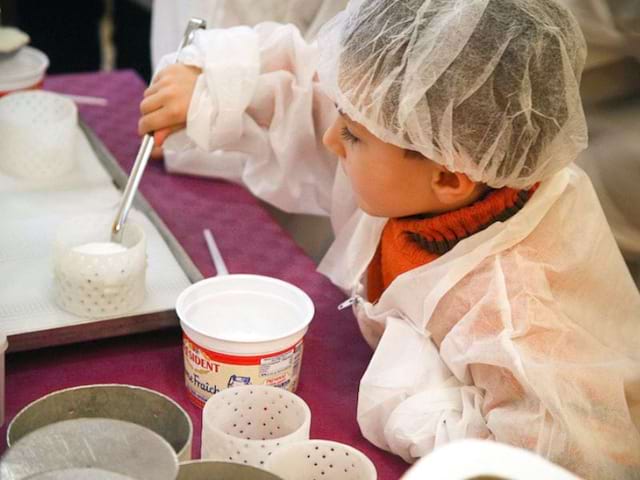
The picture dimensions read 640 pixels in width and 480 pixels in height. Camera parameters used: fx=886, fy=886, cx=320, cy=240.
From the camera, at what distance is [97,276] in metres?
0.92

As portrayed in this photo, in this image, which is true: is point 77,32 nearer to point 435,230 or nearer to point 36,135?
point 36,135

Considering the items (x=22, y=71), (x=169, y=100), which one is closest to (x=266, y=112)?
(x=169, y=100)

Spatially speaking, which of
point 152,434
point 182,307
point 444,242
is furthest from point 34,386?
point 444,242

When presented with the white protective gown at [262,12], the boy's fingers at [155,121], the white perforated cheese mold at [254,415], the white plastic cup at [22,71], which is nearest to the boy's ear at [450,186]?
the white perforated cheese mold at [254,415]

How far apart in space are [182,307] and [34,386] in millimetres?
166

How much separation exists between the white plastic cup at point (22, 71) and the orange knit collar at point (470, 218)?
76 centimetres

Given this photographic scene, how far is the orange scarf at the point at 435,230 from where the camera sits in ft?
2.94

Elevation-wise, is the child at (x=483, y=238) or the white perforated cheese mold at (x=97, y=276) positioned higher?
the child at (x=483, y=238)

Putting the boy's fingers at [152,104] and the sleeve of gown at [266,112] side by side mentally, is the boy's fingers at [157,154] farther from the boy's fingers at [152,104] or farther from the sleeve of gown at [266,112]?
the boy's fingers at [152,104]

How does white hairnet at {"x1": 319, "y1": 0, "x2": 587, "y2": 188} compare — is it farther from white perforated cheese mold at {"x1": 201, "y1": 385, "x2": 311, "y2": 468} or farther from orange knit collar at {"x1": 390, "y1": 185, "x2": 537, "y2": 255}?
white perforated cheese mold at {"x1": 201, "y1": 385, "x2": 311, "y2": 468}

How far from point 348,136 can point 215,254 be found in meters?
0.29

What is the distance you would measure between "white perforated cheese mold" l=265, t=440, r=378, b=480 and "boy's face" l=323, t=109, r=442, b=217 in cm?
31

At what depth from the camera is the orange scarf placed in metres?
0.90

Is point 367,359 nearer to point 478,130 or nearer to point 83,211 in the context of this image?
point 478,130
